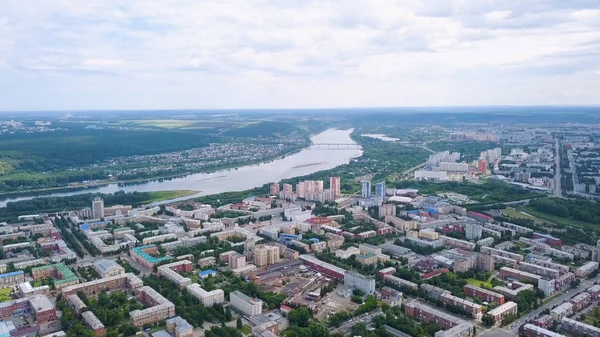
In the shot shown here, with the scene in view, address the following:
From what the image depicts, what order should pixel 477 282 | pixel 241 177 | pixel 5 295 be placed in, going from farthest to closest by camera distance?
Answer: pixel 241 177, pixel 477 282, pixel 5 295

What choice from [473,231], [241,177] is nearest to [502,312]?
[473,231]

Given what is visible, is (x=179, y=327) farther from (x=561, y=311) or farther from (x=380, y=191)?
(x=380, y=191)

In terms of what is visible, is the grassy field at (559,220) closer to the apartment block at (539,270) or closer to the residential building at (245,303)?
the apartment block at (539,270)

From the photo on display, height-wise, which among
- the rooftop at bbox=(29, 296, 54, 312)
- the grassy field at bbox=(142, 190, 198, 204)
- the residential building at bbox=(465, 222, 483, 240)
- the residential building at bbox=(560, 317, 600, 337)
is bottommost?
the residential building at bbox=(560, 317, 600, 337)

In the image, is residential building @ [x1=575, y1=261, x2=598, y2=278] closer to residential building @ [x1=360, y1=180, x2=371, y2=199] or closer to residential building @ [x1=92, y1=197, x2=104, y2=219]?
residential building @ [x1=360, y1=180, x2=371, y2=199]

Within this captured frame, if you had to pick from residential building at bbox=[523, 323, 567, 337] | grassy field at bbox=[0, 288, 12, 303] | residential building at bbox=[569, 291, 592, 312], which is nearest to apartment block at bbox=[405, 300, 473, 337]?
residential building at bbox=[523, 323, 567, 337]

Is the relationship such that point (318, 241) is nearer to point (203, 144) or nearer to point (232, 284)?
point (232, 284)
